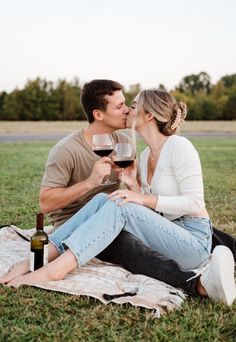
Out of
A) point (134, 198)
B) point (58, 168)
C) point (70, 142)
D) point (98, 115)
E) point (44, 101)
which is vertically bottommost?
point (44, 101)

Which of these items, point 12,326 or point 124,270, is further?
point 124,270

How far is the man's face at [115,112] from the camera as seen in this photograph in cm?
527

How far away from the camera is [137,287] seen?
13.9ft

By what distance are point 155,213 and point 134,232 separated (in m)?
0.23

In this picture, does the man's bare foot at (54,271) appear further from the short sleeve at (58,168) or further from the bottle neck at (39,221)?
the short sleeve at (58,168)

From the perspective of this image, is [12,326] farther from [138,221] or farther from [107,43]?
[107,43]

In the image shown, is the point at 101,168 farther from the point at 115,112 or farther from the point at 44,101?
the point at 44,101

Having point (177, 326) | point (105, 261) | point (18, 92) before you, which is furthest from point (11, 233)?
point (18, 92)

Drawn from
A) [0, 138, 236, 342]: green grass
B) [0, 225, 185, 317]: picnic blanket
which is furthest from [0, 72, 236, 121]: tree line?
[0, 138, 236, 342]: green grass

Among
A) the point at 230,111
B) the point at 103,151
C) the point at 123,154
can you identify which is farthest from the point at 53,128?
the point at 123,154

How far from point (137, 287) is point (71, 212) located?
132 cm

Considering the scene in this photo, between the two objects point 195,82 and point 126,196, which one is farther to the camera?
point 195,82

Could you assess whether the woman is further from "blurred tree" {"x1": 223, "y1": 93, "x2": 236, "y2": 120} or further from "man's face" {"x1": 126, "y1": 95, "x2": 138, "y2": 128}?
"blurred tree" {"x1": 223, "y1": 93, "x2": 236, "y2": 120}

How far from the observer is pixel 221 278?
12.8 ft
